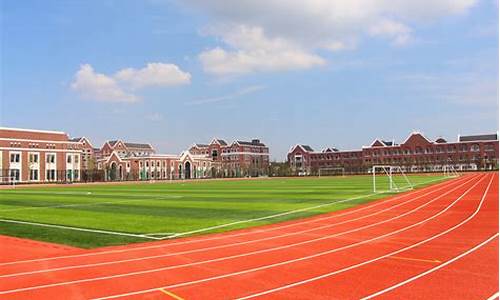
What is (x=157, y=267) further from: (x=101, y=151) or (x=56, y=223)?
(x=101, y=151)

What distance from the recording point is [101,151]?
487 feet

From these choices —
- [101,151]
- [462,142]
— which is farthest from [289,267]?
[101,151]

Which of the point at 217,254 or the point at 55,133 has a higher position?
the point at 55,133

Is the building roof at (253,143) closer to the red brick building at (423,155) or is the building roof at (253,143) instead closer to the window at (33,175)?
the red brick building at (423,155)

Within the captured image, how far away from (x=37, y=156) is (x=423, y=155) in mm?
103861

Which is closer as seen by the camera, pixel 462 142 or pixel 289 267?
pixel 289 267

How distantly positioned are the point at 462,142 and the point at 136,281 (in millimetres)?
136452

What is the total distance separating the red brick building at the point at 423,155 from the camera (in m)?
125

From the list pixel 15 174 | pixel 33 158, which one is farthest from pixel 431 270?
pixel 33 158

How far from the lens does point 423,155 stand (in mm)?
134000

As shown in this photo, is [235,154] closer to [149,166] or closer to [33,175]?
[149,166]

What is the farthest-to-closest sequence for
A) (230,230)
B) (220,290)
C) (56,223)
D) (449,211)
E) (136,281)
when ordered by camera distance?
1. (449,211)
2. (56,223)
3. (230,230)
4. (136,281)
5. (220,290)

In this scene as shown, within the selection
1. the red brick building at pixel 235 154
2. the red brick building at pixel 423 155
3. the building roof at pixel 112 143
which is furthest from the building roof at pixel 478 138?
the building roof at pixel 112 143

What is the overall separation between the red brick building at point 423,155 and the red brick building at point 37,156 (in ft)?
221
